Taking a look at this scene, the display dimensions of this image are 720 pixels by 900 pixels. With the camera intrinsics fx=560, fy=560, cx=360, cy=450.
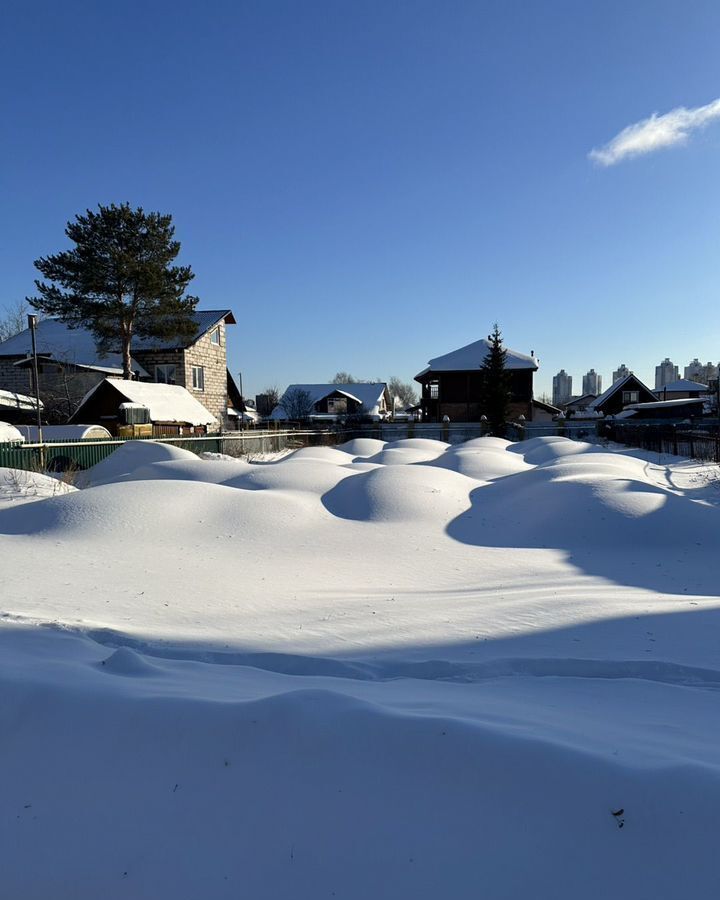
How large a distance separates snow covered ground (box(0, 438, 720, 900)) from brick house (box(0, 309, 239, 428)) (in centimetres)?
2414

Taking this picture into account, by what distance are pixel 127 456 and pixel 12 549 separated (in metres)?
8.71

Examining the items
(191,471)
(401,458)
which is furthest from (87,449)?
(401,458)

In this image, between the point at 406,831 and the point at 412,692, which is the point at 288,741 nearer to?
the point at 406,831

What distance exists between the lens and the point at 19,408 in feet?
88.1

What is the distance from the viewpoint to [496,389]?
35.3 meters

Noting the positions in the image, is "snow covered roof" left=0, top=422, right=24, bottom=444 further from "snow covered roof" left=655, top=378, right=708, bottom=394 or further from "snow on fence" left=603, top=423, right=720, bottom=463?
"snow covered roof" left=655, top=378, right=708, bottom=394

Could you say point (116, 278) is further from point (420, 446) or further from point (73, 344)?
point (420, 446)

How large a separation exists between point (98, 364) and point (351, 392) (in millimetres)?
32237

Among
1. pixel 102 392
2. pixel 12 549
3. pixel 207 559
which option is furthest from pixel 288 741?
pixel 102 392

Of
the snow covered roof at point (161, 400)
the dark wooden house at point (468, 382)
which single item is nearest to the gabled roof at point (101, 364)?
the snow covered roof at point (161, 400)

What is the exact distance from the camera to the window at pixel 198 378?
33.5m

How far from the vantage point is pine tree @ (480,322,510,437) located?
34.8 meters

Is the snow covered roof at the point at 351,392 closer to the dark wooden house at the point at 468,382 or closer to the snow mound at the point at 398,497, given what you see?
the dark wooden house at the point at 468,382

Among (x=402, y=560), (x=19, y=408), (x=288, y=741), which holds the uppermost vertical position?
(x=19, y=408)
